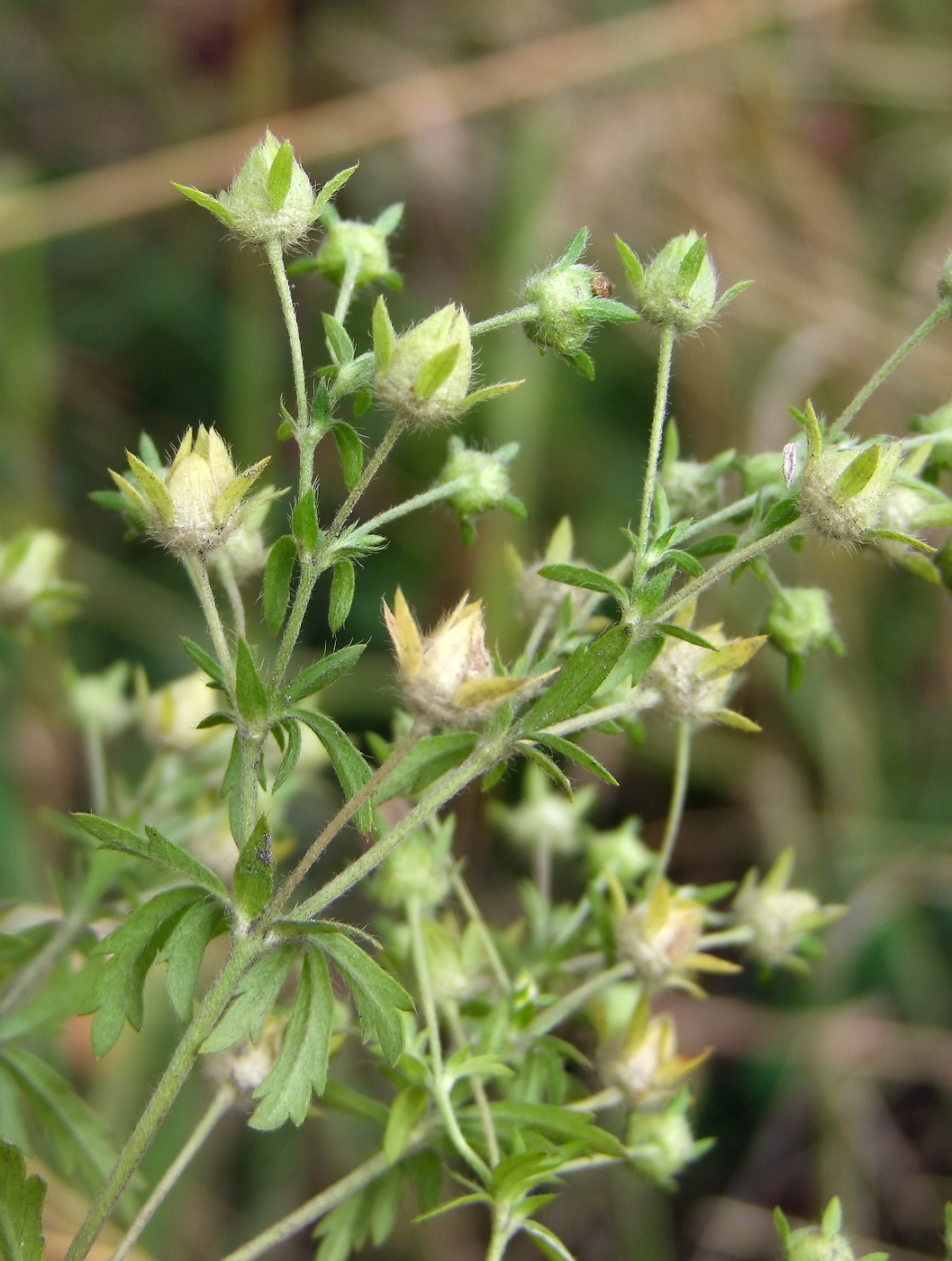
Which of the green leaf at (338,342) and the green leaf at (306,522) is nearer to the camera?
the green leaf at (306,522)

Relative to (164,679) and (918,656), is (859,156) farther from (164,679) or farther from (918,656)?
(164,679)

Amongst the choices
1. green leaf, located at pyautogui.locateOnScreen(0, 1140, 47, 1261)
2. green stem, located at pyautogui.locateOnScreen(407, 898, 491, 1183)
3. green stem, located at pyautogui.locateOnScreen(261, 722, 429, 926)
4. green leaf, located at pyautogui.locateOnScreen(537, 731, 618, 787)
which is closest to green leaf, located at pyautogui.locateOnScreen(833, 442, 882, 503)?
green leaf, located at pyautogui.locateOnScreen(537, 731, 618, 787)

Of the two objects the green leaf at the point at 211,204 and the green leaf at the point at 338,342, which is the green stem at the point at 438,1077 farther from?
the green leaf at the point at 211,204

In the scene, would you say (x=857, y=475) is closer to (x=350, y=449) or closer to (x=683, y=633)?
(x=683, y=633)

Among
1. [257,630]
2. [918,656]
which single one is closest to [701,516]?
[257,630]

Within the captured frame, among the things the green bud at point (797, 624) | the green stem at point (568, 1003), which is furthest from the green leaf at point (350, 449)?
the green stem at point (568, 1003)
